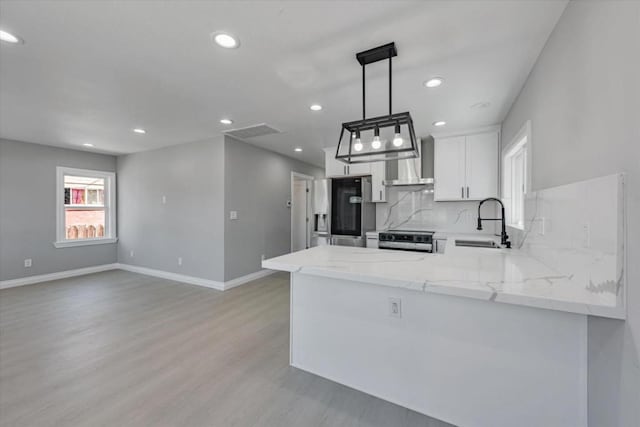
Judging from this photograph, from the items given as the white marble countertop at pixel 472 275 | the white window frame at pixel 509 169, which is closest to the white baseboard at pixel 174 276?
the white marble countertop at pixel 472 275

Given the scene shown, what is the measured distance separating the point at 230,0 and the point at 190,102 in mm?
1632

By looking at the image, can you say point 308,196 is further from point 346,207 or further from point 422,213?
point 422,213

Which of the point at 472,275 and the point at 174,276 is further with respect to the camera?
the point at 174,276

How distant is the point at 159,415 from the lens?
1637 millimetres

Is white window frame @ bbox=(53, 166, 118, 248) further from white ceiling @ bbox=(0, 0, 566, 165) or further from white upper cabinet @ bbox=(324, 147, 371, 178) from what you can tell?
white upper cabinet @ bbox=(324, 147, 371, 178)

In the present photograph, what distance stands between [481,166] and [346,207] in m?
1.97

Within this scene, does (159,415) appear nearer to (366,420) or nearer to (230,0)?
(366,420)

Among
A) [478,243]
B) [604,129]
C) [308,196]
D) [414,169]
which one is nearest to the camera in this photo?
→ [604,129]

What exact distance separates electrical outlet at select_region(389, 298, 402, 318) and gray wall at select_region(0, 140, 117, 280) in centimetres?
596

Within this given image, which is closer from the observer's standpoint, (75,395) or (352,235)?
(75,395)

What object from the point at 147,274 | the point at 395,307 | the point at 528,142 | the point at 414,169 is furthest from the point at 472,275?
the point at 147,274

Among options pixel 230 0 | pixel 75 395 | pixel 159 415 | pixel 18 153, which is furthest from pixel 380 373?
pixel 18 153

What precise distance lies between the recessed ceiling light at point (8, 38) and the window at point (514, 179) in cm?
393

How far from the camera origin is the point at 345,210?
14.2 ft
